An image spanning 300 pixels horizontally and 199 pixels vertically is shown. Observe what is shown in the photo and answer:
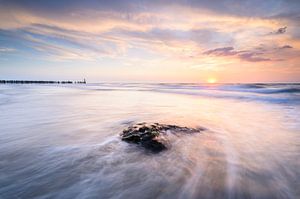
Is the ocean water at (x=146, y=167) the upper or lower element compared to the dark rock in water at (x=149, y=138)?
lower

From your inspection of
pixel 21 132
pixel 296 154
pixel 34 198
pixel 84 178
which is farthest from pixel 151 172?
pixel 21 132

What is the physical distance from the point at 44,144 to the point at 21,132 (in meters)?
1.57

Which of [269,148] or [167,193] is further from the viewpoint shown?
[269,148]

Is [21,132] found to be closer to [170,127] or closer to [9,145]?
[9,145]

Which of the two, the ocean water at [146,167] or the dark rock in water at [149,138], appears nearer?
the ocean water at [146,167]

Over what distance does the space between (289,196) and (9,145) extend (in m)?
5.42

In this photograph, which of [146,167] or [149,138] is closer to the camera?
[146,167]

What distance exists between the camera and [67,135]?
192 inches

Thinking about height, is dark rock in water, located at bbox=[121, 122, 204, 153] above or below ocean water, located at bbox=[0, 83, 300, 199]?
above

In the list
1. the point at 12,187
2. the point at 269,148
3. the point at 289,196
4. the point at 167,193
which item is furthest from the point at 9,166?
the point at 269,148

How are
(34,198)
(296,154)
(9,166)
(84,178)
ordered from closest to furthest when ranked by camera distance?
(34,198) < (84,178) < (9,166) < (296,154)

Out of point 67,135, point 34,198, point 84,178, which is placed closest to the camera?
point 34,198

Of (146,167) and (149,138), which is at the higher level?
(149,138)

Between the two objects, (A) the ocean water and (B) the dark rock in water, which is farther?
(B) the dark rock in water
